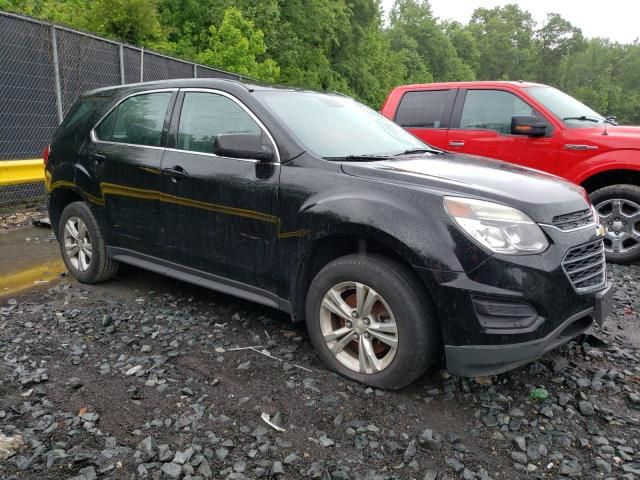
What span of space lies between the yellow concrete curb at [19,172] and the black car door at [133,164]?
283cm

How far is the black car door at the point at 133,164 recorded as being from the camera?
3992 millimetres

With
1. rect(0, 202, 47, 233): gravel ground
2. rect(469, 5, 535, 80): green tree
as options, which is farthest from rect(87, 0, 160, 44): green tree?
rect(469, 5, 535, 80): green tree

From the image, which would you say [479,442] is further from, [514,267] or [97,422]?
[97,422]

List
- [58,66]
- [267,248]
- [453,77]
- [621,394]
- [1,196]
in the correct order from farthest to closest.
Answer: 1. [453,77]
2. [58,66]
3. [1,196]
4. [267,248]
5. [621,394]

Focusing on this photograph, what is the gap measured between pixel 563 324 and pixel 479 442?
28.9 inches

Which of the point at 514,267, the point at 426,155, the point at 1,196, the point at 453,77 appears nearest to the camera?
the point at 514,267

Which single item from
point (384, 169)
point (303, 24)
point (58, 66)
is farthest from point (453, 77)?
point (384, 169)

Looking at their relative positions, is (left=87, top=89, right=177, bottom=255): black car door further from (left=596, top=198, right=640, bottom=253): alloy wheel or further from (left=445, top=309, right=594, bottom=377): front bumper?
(left=596, top=198, right=640, bottom=253): alloy wheel

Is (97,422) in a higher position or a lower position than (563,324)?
lower

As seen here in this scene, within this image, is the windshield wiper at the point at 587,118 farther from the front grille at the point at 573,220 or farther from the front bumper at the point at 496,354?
the front bumper at the point at 496,354

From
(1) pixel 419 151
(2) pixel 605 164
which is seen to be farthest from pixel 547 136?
(1) pixel 419 151

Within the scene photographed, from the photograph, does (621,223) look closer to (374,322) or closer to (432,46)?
(374,322)

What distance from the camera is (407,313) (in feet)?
9.01

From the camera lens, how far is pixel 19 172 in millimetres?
6777
